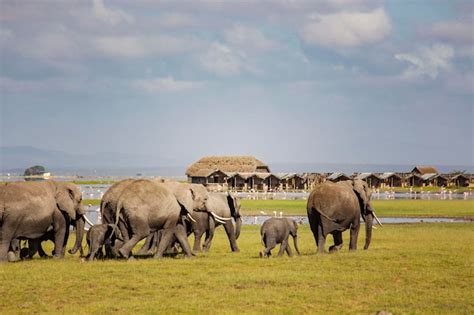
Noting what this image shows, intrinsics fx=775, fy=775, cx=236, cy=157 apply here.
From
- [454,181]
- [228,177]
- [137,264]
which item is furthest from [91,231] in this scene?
[454,181]

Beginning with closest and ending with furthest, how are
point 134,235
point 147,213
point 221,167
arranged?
point 134,235, point 147,213, point 221,167

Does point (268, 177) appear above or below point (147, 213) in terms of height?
above

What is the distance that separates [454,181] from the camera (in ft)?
484

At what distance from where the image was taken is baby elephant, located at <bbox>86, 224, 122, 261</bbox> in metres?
23.5

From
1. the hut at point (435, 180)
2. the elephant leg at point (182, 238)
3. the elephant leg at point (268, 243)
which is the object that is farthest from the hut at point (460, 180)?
the elephant leg at point (182, 238)

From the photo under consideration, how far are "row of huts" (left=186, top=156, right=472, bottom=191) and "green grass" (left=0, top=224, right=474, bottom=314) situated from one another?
345 ft

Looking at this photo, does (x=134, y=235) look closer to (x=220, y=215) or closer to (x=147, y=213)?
(x=147, y=213)

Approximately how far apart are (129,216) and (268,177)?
11297 centimetres

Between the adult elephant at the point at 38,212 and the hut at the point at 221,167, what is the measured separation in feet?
359

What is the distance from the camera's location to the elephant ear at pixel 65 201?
25312mm

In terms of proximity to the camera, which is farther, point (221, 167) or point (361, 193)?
point (221, 167)

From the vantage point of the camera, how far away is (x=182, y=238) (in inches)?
1011

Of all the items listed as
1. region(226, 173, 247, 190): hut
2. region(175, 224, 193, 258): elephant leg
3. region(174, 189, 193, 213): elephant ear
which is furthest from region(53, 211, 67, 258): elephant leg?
region(226, 173, 247, 190): hut

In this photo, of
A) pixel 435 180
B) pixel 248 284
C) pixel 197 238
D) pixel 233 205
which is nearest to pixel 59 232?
pixel 197 238
